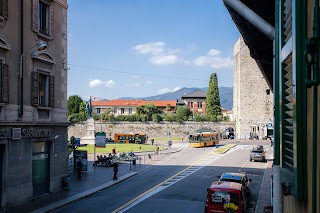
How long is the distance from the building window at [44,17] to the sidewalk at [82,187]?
33.3 ft

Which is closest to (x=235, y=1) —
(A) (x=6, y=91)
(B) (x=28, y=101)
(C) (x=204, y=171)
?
(A) (x=6, y=91)

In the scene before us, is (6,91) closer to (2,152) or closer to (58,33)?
(2,152)

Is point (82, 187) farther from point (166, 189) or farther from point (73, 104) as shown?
point (73, 104)

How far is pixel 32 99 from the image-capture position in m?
22.1

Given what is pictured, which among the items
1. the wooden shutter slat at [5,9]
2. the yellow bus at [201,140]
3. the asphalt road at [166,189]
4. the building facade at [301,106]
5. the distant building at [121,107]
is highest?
the wooden shutter slat at [5,9]

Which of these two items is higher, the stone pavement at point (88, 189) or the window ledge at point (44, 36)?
the window ledge at point (44, 36)

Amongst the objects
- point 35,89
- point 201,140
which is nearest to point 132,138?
point 201,140

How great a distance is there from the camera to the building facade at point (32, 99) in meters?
19.8

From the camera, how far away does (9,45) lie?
2009cm

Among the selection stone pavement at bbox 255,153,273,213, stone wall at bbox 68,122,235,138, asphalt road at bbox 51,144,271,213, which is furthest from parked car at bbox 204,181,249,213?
stone wall at bbox 68,122,235,138

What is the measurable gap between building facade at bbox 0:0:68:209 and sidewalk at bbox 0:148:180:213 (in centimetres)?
61

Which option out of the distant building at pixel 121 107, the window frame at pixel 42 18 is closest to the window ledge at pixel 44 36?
the window frame at pixel 42 18

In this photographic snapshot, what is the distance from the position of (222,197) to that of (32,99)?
12054 mm

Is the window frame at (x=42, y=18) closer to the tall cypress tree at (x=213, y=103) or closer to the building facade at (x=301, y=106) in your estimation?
the building facade at (x=301, y=106)
